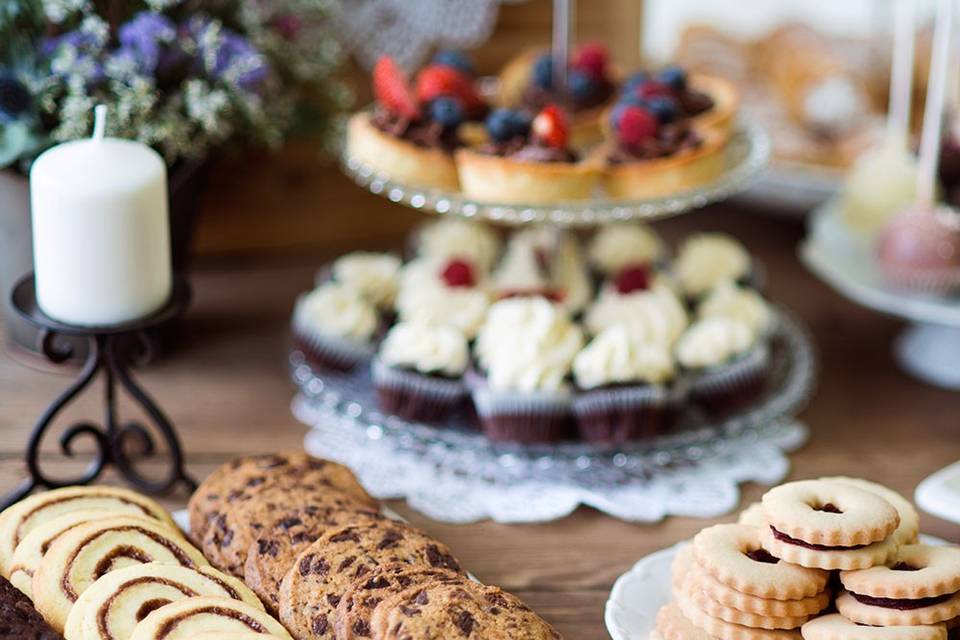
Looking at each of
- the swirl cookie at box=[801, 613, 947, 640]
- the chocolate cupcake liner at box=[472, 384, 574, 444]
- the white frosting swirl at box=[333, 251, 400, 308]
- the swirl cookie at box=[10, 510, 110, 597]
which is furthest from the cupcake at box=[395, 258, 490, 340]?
the swirl cookie at box=[801, 613, 947, 640]

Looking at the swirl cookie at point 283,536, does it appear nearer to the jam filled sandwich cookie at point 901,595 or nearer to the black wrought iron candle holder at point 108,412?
the black wrought iron candle holder at point 108,412

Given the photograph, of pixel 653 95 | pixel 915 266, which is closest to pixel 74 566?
pixel 653 95

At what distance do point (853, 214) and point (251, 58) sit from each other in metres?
0.82

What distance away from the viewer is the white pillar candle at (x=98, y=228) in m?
1.02

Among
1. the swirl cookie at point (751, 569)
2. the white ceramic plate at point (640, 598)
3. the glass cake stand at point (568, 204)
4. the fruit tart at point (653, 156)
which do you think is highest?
the fruit tart at point (653, 156)

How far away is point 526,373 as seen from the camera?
123 cm

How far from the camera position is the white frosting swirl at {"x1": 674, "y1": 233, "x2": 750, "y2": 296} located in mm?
1521

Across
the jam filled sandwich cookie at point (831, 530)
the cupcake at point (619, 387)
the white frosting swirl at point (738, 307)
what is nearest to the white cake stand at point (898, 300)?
the white frosting swirl at point (738, 307)

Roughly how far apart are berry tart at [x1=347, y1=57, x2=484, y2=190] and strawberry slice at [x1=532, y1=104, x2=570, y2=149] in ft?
0.34

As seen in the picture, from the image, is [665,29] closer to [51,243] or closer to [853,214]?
[853,214]

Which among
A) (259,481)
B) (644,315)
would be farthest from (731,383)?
(259,481)

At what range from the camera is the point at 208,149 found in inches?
59.7

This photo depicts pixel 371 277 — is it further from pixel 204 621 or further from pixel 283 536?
pixel 204 621

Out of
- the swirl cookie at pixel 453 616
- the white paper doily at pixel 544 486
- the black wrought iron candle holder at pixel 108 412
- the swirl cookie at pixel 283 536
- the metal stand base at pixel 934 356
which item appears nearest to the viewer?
the swirl cookie at pixel 453 616
